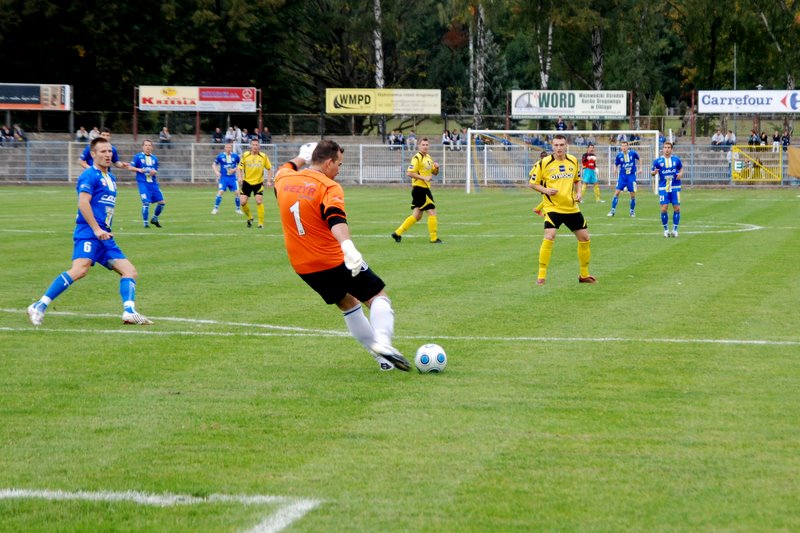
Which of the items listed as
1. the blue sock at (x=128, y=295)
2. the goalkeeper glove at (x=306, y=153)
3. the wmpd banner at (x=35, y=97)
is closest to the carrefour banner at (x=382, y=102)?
the wmpd banner at (x=35, y=97)

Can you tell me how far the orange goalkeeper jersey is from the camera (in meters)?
8.77

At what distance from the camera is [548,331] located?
11.3 meters

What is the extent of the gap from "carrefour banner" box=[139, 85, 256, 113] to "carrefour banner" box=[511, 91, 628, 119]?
A: 13.9 meters

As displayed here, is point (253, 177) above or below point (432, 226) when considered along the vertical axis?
above

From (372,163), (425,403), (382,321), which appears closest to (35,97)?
(372,163)

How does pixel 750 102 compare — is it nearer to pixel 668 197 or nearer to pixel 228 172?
pixel 228 172

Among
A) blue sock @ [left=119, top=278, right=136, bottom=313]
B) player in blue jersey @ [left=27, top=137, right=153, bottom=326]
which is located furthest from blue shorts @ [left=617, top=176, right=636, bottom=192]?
blue sock @ [left=119, top=278, right=136, bottom=313]

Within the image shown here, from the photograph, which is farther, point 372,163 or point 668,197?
point 372,163

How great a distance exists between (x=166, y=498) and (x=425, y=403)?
102 inches

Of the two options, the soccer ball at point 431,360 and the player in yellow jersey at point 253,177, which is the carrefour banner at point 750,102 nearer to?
the player in yellow jersey at point 253,177

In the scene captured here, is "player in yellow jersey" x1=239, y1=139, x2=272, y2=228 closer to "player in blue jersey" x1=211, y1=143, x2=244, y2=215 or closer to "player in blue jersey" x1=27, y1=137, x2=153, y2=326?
"player in blue jersey" x1=211, y1=143, x2=244, y2=215

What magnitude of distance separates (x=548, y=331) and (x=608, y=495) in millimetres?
5574

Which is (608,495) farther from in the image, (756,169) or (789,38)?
(789,38)

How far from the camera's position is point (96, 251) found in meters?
12.0
